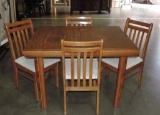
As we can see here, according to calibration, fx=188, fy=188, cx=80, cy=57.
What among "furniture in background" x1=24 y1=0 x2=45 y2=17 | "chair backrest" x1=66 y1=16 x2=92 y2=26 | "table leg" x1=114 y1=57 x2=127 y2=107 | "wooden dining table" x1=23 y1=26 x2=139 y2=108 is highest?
"furniture in background" x1=24 y1=0 x2=45 y2=17

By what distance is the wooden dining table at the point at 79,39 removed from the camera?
6.09 feet

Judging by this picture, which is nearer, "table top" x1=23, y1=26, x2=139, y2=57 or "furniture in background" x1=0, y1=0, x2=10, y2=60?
"table top" x1=23, y1=26, x2=139, y2=57

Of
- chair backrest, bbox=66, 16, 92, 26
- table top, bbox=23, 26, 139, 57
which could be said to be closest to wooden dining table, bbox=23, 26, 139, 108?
table top, bbox=23, 26, 139, 57

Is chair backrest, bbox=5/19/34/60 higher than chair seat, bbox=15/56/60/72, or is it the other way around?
chair backrest, bbox=5/19/34/60

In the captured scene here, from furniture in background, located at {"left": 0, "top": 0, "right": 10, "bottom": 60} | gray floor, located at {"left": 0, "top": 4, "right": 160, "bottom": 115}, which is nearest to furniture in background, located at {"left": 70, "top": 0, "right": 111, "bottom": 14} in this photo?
furniture in background, located at {"left": 0, "top": 0, "right": 10, "bottom": 60}

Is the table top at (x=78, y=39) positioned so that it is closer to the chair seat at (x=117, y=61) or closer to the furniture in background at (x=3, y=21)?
the chair seat at (x=117, y=61)

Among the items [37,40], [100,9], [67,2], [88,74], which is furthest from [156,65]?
[67,2]

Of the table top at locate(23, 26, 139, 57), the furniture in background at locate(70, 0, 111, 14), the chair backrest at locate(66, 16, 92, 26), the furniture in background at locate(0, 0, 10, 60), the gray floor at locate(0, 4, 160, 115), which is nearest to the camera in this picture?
the table top at locate(23, 26, 139, 57)

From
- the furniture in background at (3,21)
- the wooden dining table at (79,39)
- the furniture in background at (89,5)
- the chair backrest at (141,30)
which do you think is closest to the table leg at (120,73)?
the wooden dining table at (79,39)

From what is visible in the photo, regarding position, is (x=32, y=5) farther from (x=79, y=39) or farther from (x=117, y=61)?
(x=117, y=61)

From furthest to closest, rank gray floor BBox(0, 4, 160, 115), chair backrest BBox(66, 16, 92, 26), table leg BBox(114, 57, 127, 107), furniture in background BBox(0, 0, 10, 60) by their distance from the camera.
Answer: furniture in background BBox(0, 0, 10, 60)
chair backrest BBox(66, 16, 92, 26)
gray floor BBox(0, 4, 160, 115)
table leg BBox(114, 57, 127, 107)

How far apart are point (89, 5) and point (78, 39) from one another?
6.08 metres

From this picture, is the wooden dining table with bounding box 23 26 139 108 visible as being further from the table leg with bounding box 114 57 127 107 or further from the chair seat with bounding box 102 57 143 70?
the chair seat with bounding box 102 57 143 70

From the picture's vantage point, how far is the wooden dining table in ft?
6.09
